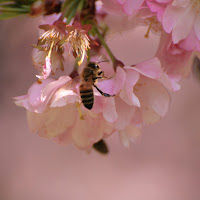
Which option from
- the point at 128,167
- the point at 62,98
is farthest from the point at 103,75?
the point at 128,167

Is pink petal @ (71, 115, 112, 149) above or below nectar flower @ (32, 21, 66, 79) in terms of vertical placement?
below

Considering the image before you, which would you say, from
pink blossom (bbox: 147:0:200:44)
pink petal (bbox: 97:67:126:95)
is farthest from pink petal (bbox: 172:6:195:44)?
pink petal (bbox: 97:67:126:95)

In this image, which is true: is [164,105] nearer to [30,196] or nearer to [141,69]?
[141,69]

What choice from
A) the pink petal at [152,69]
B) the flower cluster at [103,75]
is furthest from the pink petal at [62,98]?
the pink petal at [152,69]

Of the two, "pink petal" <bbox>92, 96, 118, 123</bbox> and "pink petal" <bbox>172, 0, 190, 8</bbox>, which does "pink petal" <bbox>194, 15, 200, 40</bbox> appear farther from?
"pink petal" <bbox>92, 96, 118, 123</bbox>

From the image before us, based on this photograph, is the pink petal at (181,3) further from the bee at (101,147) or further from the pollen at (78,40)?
the bee at (101,147)

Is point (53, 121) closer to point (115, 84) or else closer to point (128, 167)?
point (115, 84)

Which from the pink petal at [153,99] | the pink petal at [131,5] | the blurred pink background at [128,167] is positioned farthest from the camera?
the blurred pink background at [128,167]
